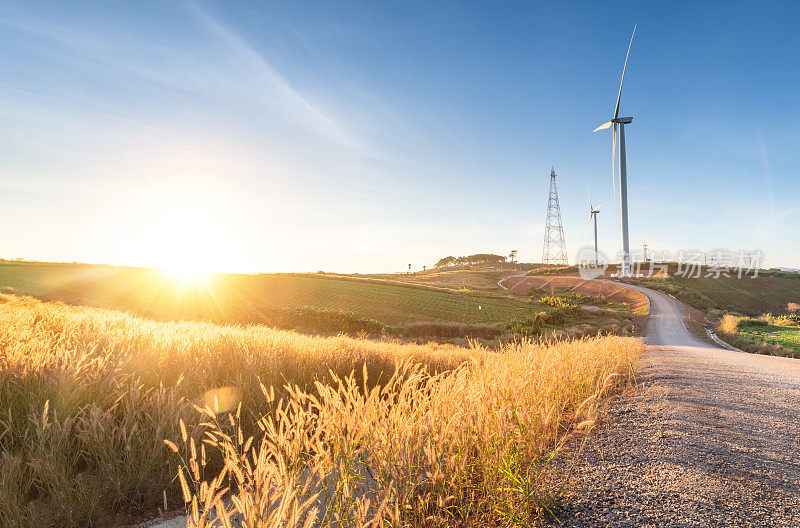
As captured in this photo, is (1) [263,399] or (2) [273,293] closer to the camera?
(1) [263,399]

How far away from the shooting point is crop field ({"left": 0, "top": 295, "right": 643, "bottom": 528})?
278 centimetres

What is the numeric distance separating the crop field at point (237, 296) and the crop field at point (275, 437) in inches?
1389

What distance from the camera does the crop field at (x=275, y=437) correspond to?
278cm

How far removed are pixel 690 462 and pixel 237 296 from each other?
54649mm

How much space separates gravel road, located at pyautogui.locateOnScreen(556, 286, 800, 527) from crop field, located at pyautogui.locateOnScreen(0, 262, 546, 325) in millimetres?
39928

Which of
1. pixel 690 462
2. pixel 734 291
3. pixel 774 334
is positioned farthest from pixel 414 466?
pixel 734 291

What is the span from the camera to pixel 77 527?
4.15 meters

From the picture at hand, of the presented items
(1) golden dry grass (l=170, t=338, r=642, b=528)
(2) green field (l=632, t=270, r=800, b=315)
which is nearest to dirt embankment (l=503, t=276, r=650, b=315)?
(2) green field (l=632, t=270, r=800, b=315)

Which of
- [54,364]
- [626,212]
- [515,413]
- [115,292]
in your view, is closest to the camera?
[515,413]

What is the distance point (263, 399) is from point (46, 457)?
126 inches

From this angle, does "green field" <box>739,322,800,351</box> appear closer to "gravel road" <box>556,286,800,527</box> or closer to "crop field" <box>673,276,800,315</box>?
"gravel road" <box>556,286,800,527</box>

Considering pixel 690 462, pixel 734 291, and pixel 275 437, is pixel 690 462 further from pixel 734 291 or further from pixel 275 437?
pixel 734 291

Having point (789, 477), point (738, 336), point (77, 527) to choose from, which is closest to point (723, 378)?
point (789, 477)

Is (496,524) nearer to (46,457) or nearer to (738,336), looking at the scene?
(46,457)
